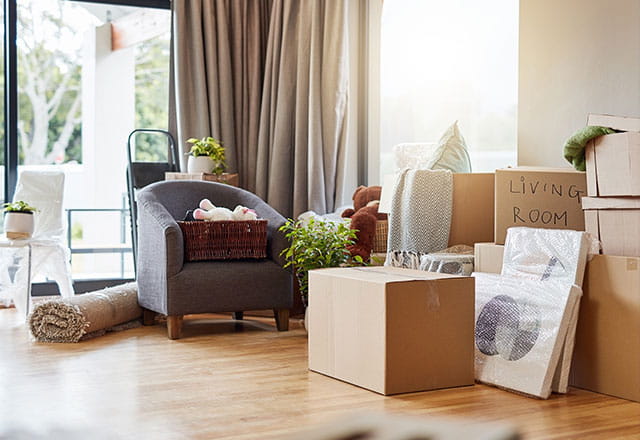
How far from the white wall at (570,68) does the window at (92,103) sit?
2.60 meters

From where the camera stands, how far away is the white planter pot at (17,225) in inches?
160

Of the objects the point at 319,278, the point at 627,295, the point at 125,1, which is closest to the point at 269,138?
the point at 125,1

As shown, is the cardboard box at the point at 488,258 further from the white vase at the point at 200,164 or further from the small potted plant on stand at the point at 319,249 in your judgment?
the white vase at the point at 200,164

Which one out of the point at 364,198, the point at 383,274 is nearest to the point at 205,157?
the point at 364,198

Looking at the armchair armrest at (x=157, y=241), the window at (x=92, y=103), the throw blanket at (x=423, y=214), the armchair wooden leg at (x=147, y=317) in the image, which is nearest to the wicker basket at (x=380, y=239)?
the throw blanket at (x=423, y=214)

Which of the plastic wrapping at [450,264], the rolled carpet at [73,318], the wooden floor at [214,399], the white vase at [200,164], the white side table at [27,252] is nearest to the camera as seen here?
the wooden floor at [214,399]

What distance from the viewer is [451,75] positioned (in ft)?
13.5

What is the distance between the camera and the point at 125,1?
508 cm

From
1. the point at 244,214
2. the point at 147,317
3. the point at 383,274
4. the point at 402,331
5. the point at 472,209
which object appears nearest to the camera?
the point at 402,331

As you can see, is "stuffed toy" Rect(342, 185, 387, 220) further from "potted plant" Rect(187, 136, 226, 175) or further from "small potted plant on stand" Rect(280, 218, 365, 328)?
"potted plant" Rect(187, 136, 226, 175)

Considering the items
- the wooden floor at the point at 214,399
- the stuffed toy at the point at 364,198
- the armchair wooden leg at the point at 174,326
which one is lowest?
the wooden floor at the point at 214,399

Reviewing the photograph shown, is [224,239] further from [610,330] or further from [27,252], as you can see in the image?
[610,330]

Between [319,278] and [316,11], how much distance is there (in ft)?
7.97

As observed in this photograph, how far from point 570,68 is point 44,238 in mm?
2792
